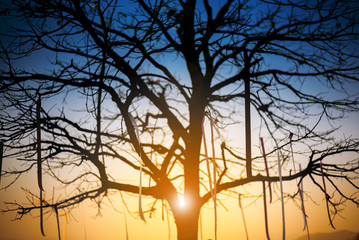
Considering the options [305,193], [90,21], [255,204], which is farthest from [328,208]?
[90,21]

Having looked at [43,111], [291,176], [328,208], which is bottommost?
[328,208]

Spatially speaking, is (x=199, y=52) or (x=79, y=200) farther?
(x=199, y=52)

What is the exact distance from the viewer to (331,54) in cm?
530

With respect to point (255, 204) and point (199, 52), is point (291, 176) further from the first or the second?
point (199, 52)

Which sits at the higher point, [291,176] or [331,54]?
[331,54]

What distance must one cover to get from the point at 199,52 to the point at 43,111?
344 cm

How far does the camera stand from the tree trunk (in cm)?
520

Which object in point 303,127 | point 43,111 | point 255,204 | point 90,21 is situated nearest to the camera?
point 90,21

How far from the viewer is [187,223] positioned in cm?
524

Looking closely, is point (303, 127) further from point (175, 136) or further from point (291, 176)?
point (175, 136)

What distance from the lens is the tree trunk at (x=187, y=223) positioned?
5.20 meters

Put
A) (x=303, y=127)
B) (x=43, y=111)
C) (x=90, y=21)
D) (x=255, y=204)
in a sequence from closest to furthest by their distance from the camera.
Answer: (x=90, y=21)
(x=255, y=204)
(x=43, y=111)
(x=303, y=127)

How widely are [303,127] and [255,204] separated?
6.62ft

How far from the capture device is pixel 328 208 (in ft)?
17.4
